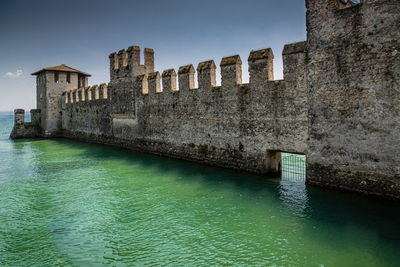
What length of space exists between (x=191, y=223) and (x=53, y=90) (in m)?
26.5

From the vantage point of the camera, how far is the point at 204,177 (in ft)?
34.9

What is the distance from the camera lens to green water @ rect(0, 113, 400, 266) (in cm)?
517

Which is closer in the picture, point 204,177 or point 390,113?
point 390,113

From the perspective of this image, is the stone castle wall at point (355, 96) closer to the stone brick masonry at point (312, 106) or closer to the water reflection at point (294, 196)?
the stone brick masonry at point (312, 106)

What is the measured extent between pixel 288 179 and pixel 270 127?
1904 mm

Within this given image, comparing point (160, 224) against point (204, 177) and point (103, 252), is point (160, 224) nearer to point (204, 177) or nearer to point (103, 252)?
point (103, 252)

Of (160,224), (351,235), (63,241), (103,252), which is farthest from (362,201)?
(63,241)

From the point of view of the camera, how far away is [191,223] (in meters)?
6.61

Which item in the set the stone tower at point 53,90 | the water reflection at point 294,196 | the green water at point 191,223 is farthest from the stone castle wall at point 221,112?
the stone tower at point 53,90

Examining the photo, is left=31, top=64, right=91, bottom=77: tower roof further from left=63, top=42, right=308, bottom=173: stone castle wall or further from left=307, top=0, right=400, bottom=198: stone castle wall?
left=307, top=0, right=400, bottom=198: stone castle wall

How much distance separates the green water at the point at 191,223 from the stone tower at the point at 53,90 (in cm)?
1952

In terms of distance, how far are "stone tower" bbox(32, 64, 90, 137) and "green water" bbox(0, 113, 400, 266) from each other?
64.0 ft

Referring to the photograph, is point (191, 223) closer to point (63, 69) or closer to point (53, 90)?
point (53, 90)

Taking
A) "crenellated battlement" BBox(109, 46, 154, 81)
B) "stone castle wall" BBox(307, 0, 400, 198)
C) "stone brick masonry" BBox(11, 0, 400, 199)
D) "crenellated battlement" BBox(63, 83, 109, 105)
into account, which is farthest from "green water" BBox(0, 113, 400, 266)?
"crenellated battlement" BBox(63, 83, 109, 105)
